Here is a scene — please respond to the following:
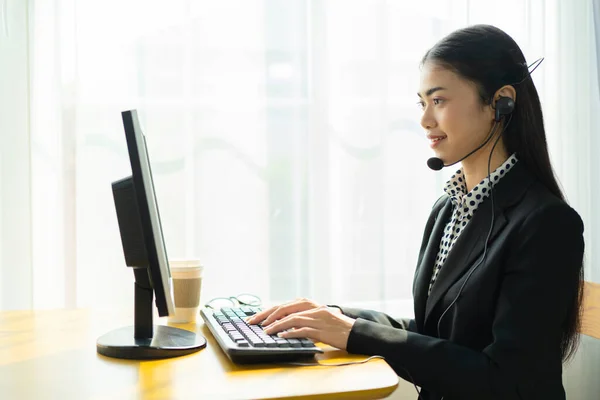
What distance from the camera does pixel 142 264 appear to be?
46.1 inches

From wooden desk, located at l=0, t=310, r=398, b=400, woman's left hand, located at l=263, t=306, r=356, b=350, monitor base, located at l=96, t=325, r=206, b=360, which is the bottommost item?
wooden desk, located at l=0, t=310, r=398, b=400

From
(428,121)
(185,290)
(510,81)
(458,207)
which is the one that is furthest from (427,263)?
(185,290)

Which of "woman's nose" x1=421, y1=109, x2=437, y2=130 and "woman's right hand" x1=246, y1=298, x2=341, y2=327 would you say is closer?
"woman's right hand" x1=246, y1=298, x2=341, y2=327

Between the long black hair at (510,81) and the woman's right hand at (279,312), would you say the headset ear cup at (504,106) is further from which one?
the woman's right hand at (279,312)

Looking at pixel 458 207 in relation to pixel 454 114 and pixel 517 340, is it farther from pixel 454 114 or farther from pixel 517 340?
pixel 517 340

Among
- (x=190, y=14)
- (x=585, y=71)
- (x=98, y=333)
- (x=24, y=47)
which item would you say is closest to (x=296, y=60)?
(x=190, y=14)

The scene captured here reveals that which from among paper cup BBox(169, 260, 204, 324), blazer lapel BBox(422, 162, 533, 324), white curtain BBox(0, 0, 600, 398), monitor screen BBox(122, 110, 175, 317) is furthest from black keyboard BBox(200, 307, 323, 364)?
white curtain BBox(0, 0, 600, 398)

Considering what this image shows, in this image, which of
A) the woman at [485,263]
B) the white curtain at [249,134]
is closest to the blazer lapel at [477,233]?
the woman at [485,263]

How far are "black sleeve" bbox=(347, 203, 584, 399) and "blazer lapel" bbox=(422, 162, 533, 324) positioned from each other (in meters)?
0.10

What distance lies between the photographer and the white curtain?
2.05 metres

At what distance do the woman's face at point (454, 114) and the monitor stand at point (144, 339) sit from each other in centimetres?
65

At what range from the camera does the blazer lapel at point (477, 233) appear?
4.23 feet

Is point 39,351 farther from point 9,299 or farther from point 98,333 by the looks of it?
point 9,299

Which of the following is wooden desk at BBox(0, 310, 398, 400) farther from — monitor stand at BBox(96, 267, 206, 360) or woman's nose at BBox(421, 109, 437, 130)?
woman's nose at BBox(421, 109, 437, 130)
